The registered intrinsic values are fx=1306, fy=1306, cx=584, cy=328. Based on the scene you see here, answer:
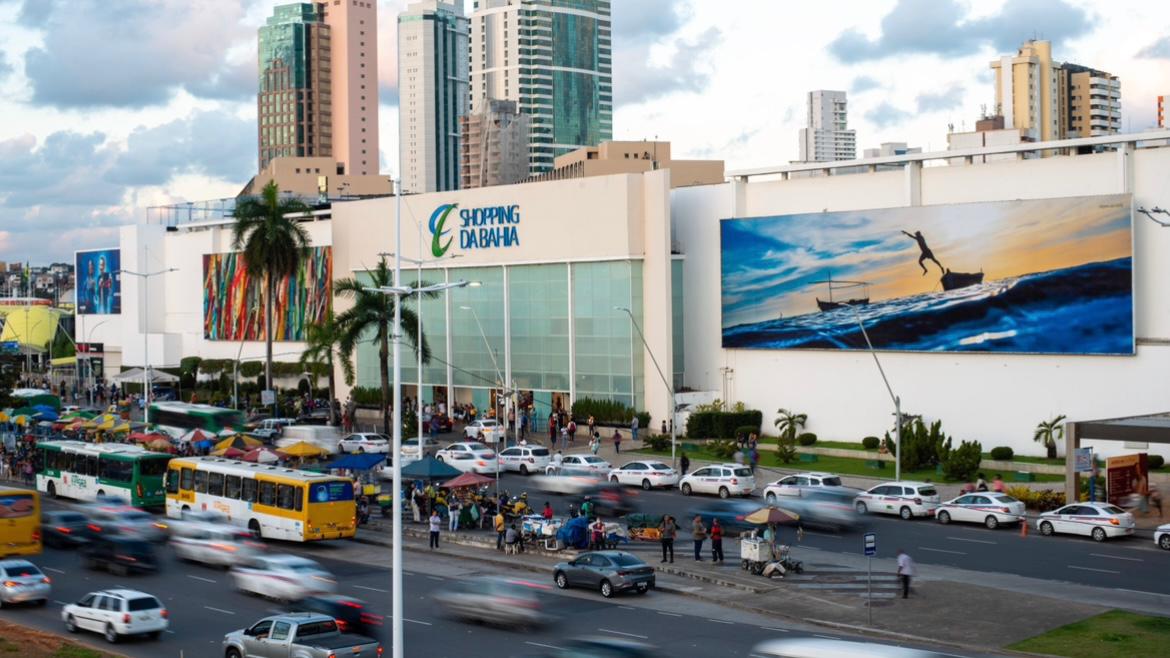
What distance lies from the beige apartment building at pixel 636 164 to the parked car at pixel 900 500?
7215 centimetres

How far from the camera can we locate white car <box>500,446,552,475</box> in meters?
61.3

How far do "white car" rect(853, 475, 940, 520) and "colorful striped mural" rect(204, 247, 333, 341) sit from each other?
5402 centimetres

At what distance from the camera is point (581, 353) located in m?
78.1

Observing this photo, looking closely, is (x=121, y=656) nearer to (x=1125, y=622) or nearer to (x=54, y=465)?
(x=1125, y=622)

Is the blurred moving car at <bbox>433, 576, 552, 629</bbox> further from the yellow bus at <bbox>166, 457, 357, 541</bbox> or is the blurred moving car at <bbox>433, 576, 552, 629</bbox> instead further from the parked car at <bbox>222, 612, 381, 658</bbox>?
the yellow bus at <bbox>166, 457, 357, 541</bbox>

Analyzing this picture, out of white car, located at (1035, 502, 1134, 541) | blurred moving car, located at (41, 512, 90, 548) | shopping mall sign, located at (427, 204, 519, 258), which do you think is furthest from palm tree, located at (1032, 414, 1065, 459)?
blurred moving car, located at (41, 512, 90, 548)

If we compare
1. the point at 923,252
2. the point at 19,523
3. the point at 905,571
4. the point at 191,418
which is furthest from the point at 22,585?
the point at 923,252

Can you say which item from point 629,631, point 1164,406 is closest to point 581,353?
point 1164,406

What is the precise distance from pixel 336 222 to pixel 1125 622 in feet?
245

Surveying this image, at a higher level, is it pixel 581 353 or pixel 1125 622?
pixel 581 353

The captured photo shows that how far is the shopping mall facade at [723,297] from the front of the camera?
59.1m

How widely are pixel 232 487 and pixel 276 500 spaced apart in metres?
2.74

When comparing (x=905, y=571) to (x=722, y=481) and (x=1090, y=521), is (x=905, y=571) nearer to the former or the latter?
(x=1090, y=521)

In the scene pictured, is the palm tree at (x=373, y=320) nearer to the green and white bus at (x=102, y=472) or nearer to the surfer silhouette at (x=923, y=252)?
the green and white bus at (x=102, y=472)
